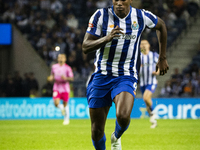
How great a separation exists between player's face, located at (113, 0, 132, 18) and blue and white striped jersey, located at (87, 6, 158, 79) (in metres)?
0.06

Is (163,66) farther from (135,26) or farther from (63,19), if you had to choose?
(63,19)

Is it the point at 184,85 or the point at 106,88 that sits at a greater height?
the point at 106,88

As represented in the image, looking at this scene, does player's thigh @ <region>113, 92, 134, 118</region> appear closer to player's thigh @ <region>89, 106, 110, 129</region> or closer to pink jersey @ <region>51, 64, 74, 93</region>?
player's thigh @ <region>89, 106, 110, 129</region>

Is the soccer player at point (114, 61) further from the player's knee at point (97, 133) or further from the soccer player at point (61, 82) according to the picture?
the soccer player at point (61, 82)

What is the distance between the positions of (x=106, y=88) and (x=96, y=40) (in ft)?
2.47

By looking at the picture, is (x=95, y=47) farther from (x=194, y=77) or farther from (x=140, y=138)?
(x=194, y=77)

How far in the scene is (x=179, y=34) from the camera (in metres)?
21.8

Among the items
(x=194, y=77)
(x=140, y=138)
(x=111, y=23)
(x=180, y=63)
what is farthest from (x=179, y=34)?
(x=111, y=23)

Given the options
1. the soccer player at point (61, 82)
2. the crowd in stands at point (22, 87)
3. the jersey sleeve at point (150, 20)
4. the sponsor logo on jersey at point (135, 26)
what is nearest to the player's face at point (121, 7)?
the sponsor logo on jersey at point (135, 26)

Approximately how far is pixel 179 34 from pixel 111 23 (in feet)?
55.8

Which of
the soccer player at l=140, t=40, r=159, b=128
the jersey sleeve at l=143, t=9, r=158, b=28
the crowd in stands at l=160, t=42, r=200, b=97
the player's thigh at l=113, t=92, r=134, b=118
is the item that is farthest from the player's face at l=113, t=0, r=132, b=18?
the crowd in stands at l=160, t=42, r=200, b=97

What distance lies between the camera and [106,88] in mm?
5402

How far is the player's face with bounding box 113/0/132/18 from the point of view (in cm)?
532

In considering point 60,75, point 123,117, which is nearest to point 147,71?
point 60,75
